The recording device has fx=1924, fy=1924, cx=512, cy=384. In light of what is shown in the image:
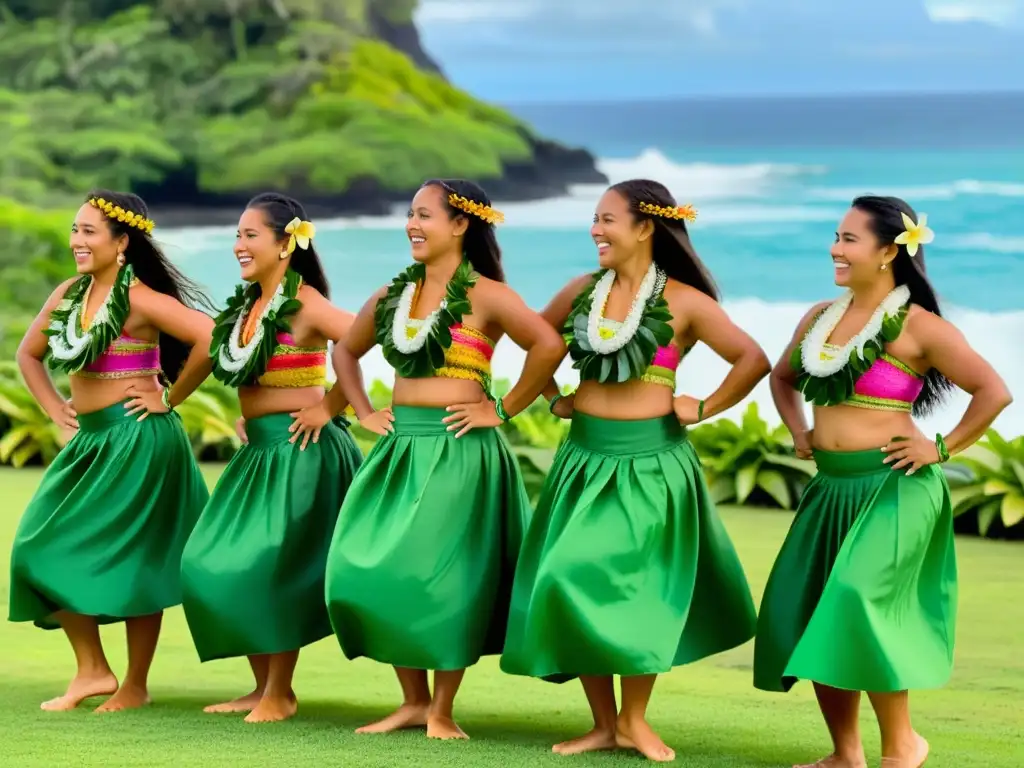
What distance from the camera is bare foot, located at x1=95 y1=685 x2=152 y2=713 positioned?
15.6 ft

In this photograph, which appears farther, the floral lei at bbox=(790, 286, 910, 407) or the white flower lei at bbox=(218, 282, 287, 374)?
the white flower lei at bbox=(218, 282, 287, 374)

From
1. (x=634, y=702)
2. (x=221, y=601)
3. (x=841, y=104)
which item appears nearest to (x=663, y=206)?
(x=634, y=702)

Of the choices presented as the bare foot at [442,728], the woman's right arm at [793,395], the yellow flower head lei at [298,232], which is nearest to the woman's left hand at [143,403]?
the yellow flower head lei at [298,232]

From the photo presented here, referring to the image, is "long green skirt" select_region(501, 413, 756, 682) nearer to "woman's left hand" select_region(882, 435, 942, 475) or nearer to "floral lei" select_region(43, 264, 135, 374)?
"woman's left hand" select_region(882, 435, 942, 475)

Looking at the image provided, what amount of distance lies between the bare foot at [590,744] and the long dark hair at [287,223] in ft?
4.10

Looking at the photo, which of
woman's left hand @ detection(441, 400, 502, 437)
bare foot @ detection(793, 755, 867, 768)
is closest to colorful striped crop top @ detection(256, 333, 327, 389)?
woman's left hand @ detection(441, 400, 502, 437)

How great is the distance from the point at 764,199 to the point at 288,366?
10234 mm

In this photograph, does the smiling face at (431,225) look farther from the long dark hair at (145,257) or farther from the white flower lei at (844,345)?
the white flower lei at (844,345)

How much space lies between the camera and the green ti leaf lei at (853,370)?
4.03 metres

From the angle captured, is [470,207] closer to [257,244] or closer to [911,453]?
[257,244]

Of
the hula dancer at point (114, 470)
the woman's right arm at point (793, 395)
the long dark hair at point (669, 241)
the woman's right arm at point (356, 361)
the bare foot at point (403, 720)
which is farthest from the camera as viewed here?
the hula dancer at point (114, 470)

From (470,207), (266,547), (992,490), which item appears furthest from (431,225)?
(992,490)

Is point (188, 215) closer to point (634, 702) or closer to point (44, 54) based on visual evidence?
point (44, 54)

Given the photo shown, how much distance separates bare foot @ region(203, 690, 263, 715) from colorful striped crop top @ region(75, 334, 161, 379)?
851 mm
